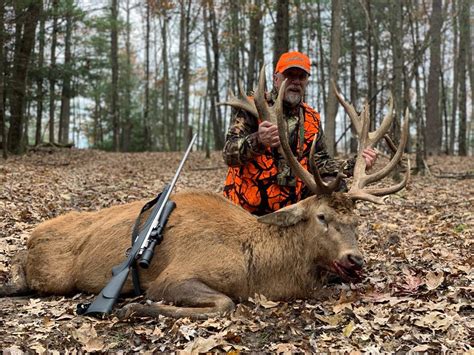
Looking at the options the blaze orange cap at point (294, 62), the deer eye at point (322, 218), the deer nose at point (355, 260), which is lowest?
the deer nose at point (355, 260)

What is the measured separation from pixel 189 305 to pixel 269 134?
1899 millimetres

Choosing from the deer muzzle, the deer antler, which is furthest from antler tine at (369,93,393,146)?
the deer muzzle

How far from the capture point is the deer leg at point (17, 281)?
525 cm

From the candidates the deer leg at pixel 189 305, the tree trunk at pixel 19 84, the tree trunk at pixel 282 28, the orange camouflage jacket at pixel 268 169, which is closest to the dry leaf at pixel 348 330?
the deer leg at pixel 189 305

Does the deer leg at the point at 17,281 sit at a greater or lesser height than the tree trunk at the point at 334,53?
lesser

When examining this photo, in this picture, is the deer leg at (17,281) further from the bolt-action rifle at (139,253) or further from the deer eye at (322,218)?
the deer eye at (322,218)

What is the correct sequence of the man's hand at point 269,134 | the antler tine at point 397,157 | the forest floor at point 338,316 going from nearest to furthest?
the forest floor at point 338,316
the antler tine at point 397,157
the man's hand at point 269,134

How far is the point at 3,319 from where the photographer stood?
437 cm

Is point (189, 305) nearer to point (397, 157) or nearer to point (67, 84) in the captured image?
point (397, 157)

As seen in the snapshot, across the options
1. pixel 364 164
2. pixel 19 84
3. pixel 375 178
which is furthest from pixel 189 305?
pixel 19 84

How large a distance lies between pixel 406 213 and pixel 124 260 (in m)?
6.14

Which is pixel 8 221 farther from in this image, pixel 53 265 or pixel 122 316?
pixel 122 316

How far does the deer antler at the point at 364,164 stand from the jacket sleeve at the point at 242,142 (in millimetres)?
1006

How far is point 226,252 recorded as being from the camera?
4.58 m
